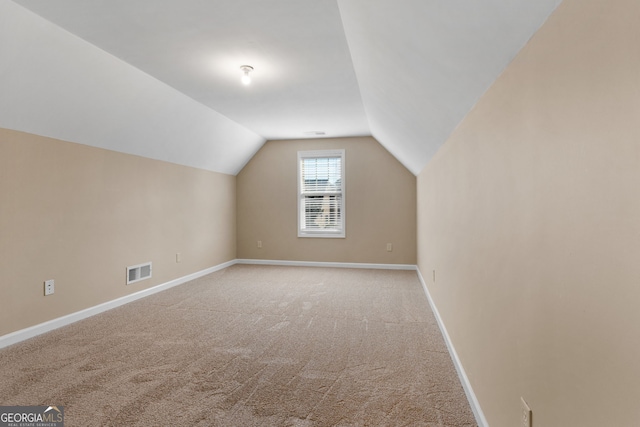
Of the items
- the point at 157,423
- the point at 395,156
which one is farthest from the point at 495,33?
the point at 395,156

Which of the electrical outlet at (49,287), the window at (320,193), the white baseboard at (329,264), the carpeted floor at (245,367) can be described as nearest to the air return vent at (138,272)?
the carpeted floor at (245,367)

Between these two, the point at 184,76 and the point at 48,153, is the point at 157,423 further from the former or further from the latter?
the point at 184,76

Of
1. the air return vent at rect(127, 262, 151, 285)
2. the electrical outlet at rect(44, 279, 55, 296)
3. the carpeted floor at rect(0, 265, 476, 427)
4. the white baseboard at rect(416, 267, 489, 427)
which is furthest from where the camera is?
the air return vent at rect(127, 262, 151, 285)

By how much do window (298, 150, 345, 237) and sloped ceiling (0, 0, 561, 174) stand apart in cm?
204

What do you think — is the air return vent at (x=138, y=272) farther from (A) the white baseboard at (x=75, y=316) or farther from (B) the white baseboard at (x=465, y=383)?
(B) the white baseboard at (x=465, y=383)

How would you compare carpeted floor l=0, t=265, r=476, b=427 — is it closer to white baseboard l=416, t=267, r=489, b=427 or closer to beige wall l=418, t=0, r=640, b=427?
white baseboard l=416, t=267, r=489, b=427

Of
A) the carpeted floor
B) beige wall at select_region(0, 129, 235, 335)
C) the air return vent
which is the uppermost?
beige wall at select_region(0, 129, 235, 335)

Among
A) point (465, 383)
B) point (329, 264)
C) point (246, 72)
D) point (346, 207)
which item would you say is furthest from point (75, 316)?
point (346, 207)

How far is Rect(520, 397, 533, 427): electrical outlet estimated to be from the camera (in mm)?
1069

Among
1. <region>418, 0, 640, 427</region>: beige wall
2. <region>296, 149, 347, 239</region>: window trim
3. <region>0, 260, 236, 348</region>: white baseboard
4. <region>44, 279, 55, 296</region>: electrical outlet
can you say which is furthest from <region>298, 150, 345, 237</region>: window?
<region>418, 0, 640, 427</region>: beige wall

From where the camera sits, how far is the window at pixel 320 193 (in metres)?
6.15

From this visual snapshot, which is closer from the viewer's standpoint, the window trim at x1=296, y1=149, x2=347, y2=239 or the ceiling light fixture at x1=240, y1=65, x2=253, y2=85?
the ceiling light fixture at x1=240, y1=65, x2=253, y2=85

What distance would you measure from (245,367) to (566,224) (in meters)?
2.12

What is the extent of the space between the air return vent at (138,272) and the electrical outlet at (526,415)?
13.3 ft
